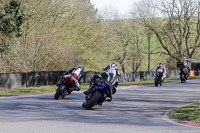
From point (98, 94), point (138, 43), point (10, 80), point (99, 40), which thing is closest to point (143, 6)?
point (138, 43)

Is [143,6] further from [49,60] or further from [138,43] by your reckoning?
[49,60]

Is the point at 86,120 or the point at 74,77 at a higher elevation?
the point at 74,77

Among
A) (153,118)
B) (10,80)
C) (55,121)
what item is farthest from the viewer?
(10,80)

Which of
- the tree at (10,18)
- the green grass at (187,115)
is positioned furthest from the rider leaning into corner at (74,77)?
the tree at (10,18)

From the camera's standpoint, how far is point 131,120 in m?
11.0

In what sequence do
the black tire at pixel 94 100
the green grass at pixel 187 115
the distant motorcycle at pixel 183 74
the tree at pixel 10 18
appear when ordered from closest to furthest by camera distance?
the green grass at pixel 187 115 → the black tire at pixel 94 100 → the tree at pixel 10 18 → the distant motorcycle at pixel 183 74

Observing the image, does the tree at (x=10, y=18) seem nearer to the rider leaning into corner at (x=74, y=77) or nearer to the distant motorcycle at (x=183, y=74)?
the rider leaning into corner at (x=74, y=77)

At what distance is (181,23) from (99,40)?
24092mm

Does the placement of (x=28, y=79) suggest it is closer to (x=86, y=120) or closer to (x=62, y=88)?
(x=62, y=88)

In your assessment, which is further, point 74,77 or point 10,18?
point 10,18

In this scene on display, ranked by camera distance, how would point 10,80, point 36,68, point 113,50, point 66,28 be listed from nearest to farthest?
point 10,80
point 36,68
point 66,28
point 113,50

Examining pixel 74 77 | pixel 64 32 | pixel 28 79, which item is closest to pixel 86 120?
pixel 74 77

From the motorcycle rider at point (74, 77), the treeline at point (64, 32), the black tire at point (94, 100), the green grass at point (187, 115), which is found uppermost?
the treeline at point (64, 32)

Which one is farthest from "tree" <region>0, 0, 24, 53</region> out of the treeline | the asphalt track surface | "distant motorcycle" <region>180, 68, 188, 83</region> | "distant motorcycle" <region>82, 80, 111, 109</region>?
"distant motorcycle" <region>82, 80, 111, 109</region>
